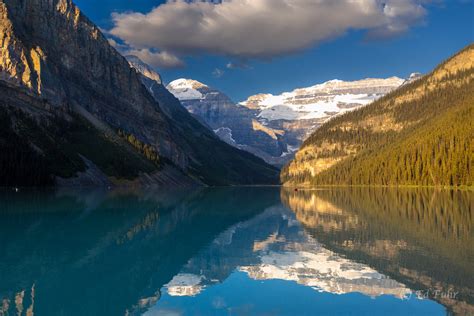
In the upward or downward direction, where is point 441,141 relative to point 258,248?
upward

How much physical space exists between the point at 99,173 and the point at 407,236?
532 ft

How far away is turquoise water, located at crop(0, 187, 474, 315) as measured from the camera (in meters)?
20.6

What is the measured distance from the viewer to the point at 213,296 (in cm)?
2270

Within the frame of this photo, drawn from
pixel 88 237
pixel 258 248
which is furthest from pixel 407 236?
pixel 88 237

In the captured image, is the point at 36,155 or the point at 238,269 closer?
the point at 238,269

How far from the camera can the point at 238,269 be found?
2900 cm

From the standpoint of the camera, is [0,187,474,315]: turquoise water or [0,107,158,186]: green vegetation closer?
[0,187,474,315]: turquoise water

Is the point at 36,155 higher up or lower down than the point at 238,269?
higher up

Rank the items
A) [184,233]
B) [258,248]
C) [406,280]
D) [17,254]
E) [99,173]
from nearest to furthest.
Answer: [406,280], [17,254], [258,248], [184,233], [99,173]

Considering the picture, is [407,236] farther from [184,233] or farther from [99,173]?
[99,173]

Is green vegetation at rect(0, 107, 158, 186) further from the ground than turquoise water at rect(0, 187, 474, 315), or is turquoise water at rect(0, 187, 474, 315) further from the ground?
green vegetation at rect(0, 107, 158, 186)

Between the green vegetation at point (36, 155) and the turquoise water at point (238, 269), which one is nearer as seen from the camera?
the turquoise water at point (238, 269)

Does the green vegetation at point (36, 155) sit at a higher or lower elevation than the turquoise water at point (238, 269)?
higher

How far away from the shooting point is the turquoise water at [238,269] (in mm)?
20578
